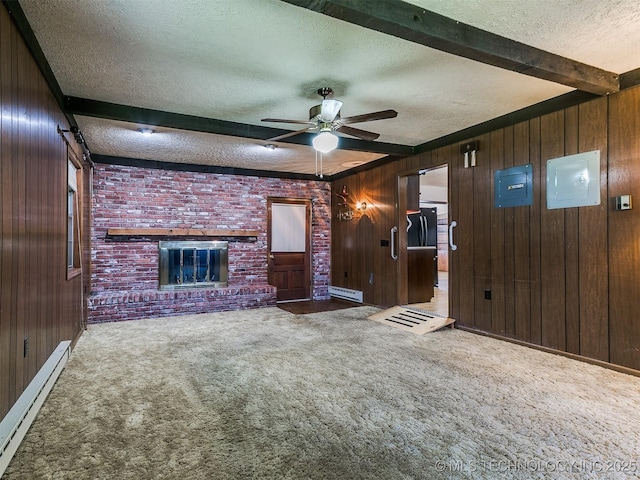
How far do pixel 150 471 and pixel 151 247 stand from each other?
4759 millimetres

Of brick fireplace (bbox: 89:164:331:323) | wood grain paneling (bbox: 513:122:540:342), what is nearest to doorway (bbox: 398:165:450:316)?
wood grain paneling (bbox: 513:122:540:342)

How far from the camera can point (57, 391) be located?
8.66 feet

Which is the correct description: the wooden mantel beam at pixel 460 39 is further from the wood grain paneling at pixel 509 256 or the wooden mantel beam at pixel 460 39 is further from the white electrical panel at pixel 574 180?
the wood grain paneling at pixel 509 256

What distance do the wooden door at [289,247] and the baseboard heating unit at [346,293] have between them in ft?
1.60

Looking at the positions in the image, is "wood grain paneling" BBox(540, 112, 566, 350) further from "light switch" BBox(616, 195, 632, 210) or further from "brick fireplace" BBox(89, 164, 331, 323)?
"brick fireplace" BBox(89, 164, 331, 323)

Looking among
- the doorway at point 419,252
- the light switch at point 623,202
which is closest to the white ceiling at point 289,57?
the light switch at point 623,202

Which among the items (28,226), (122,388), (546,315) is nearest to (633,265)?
(546,315)

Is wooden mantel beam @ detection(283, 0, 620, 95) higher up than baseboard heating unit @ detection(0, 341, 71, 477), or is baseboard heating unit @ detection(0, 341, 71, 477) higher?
wooden mantel beam @ detection(283, 0, 620, 95)

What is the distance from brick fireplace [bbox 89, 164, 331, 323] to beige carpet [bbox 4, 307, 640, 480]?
1.75 metres

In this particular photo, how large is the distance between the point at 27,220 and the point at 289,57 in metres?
2.07

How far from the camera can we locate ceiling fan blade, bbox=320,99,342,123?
3107 mm

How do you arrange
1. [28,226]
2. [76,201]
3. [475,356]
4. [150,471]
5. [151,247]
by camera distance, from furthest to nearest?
[151,247] → [76,201] → [475,356] → [28,226] → [150,471]

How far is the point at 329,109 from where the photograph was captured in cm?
316

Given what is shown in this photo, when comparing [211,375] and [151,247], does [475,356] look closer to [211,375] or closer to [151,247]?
[211,375]
